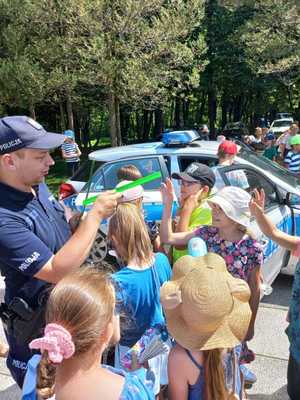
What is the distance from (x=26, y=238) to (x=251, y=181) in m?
3.62

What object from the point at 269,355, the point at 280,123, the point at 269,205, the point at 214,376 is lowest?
the point at 280,123

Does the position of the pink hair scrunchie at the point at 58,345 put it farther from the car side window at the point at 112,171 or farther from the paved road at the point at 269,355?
the car side window at the point at 112,171

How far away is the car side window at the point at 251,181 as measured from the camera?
509cm

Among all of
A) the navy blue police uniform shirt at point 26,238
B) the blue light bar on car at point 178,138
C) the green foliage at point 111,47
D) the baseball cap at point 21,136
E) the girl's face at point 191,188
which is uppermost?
the green foliage at point 111,47

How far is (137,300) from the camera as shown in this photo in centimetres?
250

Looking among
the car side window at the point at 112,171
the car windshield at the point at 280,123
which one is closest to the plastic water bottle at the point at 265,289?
the car side window at the point at 112,171

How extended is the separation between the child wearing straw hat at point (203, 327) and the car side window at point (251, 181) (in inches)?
127

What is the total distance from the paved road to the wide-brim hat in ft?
5.82

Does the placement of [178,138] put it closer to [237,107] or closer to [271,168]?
[271,168]

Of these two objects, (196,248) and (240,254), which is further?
(240,254)

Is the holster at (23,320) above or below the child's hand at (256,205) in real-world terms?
below

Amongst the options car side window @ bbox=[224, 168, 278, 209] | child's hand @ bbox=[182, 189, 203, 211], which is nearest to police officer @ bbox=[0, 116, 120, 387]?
child's hand @ bbox=[182, 189, 203, 211]

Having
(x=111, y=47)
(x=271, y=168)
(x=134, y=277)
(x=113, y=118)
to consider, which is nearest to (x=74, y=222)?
(x=134, y=277)

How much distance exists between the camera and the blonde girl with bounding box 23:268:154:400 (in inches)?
59.2
